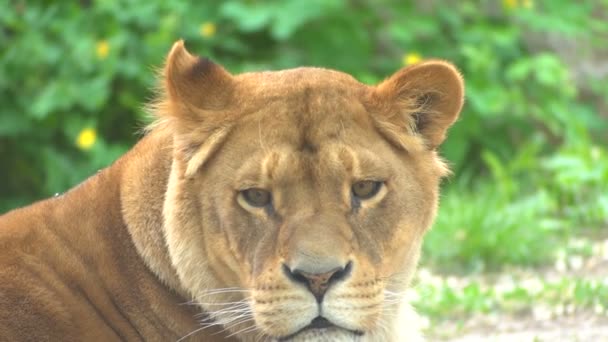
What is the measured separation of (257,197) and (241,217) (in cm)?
7

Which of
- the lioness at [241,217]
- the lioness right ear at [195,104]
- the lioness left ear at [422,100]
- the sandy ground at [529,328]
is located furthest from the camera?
the sandy ground at [529,328]

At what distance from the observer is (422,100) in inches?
146

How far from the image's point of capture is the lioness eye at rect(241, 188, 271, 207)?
11.2 ft

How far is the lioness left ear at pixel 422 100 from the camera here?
11.8 feet

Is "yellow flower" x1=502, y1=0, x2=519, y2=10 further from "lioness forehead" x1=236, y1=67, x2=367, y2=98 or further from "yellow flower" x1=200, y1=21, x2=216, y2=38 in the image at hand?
"lioness forehead" x1=236, y1=67, x2=367, y2=98

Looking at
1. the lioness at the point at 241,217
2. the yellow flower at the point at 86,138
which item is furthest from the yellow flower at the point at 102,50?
the lioness at the point at 241,217

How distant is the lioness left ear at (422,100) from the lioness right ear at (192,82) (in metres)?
0.46

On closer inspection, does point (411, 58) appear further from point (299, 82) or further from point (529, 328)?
point (299, 82)

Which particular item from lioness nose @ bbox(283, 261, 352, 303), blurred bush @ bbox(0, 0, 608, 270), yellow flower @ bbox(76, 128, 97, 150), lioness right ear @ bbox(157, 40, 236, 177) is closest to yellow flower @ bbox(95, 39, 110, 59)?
blurred bush @ bbox(0, 0, 608, 270)

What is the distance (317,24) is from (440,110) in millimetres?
4376

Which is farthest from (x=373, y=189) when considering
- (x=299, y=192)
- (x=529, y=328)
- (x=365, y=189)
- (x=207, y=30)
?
(x=207, y=30)

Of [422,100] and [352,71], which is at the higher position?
[352,71]

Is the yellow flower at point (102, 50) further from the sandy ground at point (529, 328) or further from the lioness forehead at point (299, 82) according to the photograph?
the lioness forehead at point (299, 82)

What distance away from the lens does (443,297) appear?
5.62 meters
